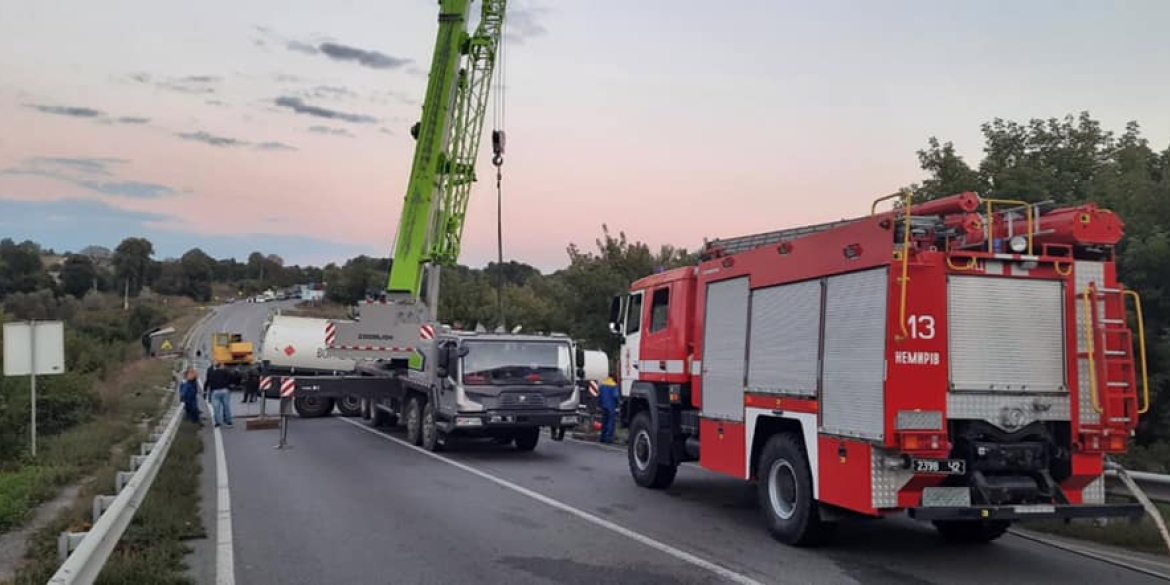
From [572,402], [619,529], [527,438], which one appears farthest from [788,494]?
[527,438]

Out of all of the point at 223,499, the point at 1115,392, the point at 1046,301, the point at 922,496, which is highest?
the point at 1046,301

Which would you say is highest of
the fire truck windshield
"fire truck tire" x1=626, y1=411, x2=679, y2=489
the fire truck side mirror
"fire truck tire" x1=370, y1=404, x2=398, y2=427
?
the fire truck side mirror

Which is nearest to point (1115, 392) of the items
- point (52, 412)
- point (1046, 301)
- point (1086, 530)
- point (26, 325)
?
point (1046, 301)

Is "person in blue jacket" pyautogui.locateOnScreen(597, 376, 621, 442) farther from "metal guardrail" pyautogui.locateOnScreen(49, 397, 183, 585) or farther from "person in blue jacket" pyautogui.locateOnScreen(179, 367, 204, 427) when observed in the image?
"metal guardrail" pyautogui.locateOnScreen(49, 397, 183, 585)

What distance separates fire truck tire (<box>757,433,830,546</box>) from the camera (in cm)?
873

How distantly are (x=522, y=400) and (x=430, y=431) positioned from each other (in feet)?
7.71

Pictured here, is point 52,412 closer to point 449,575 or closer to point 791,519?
point 449,575

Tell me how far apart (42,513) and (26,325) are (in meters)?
5.38

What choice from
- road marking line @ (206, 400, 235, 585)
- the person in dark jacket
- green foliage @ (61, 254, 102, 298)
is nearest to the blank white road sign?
road marking line @ (206, 400, 235, 585)

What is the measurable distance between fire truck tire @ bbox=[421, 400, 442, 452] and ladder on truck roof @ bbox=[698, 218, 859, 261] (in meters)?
8.06

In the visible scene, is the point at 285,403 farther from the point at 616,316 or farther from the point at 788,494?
the point at 788,494

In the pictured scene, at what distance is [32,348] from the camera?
14898 millimetres

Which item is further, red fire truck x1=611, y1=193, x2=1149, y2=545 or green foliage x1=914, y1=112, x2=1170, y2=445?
green foliage x1=914, y1=112, x2=1170, y2=445

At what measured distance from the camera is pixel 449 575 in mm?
7684
